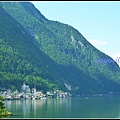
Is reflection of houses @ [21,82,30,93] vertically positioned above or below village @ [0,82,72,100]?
above

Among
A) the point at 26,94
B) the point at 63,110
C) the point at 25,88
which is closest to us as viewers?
the point at 63,110

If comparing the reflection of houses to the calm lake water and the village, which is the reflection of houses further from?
the calm lake water

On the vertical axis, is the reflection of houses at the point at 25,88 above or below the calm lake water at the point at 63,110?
above

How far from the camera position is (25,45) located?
18875 cm

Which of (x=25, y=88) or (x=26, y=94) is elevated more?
(x=25, y=88)

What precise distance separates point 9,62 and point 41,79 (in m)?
14.7

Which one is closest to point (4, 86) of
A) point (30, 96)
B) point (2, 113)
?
point (30, 96)

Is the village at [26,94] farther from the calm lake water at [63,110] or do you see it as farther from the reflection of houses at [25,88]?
the calm lake water at [63,110]

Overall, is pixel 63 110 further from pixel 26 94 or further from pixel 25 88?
pixel 25 88

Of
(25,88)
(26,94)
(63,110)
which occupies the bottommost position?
(63,110)

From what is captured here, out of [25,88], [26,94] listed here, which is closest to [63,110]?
[26,94]

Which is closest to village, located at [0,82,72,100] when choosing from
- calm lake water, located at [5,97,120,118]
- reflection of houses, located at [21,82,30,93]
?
reflection of houses, located at [21,82,30,93]

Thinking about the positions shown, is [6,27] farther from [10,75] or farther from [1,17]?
[10,75]

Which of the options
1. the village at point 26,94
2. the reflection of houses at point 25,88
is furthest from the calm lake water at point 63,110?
the reflection of houses at point 25,88
